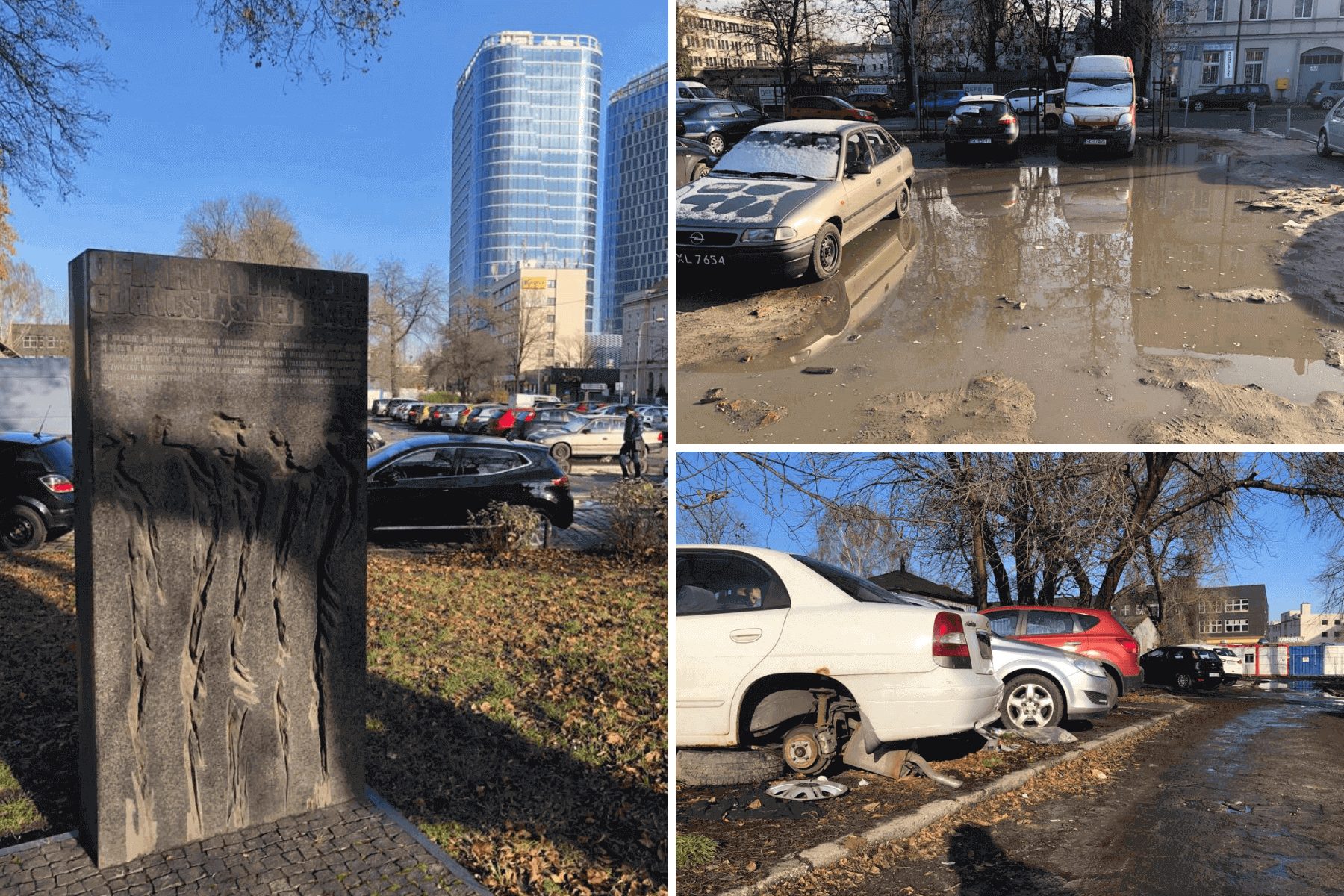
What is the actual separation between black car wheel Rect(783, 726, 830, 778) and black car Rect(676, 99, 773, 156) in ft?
8.65

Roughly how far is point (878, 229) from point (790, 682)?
443 cm

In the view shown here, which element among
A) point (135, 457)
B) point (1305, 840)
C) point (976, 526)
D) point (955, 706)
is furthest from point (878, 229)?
point (135, 457)

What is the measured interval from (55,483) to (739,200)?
10.7 metres

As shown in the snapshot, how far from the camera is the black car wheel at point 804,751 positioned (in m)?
3.87

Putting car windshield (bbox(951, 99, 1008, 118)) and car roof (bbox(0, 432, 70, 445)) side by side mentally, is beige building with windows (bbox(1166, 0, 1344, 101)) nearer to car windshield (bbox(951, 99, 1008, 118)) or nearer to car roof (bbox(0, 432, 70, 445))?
car windshield (bbox(951, 99, 1008, 118))

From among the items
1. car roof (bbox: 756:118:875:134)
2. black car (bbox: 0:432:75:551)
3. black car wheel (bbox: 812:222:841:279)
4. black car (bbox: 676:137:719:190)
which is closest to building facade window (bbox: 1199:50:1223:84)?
car roof (bbox: 756:118:875:134)

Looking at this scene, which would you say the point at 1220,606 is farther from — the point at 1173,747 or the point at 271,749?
the point at 271,749

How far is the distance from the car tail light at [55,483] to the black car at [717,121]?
409 inches

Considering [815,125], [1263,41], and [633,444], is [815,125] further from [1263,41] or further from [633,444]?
[633,444]

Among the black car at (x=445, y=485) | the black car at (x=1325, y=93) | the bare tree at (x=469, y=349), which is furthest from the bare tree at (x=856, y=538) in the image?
the bare tree at (x=469, y=349)

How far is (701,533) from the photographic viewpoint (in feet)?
10.1

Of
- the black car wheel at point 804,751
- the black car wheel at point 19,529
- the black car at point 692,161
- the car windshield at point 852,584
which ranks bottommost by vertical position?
the black car wheel at point 19,529

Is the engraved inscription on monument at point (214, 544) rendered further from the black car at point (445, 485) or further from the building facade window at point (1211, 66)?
the black car at point (445, 485)

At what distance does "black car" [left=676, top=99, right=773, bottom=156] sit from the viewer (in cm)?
423
